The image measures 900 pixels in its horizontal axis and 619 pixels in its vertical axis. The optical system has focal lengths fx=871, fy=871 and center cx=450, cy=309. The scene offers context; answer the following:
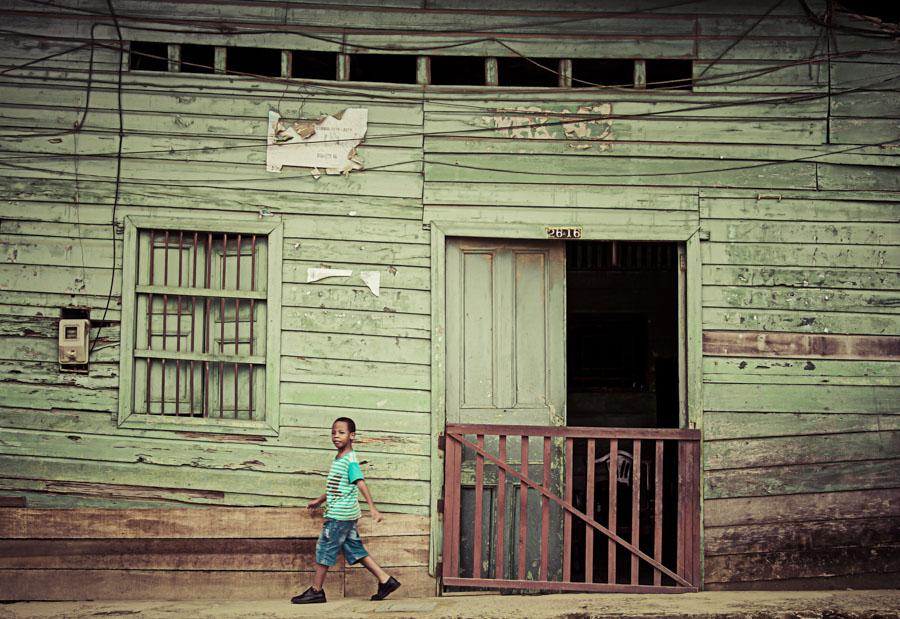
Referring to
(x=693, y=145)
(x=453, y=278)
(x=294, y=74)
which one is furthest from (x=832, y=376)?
(x=294, y=74)

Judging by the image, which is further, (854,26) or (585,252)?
(585,252)

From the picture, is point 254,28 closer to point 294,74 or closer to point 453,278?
point 294,74

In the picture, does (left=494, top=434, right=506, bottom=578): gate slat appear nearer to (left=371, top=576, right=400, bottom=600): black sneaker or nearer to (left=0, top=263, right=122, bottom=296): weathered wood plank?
(left=371, top=576, right=400, bottom=600): black sneaker

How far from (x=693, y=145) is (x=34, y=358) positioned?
4.91 m

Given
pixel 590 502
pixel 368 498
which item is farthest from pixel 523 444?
pixel 368 498

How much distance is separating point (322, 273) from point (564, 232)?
68.6 inches

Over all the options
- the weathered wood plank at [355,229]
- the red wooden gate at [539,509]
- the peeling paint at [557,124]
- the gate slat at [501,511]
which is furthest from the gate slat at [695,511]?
the weathered wood plank at [355,229]

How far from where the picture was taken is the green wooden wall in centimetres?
611

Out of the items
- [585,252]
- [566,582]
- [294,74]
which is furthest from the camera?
[585,252]

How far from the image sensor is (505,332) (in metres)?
6.32

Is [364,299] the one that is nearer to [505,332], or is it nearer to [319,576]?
[505,332]

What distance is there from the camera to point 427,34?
6.23 metres

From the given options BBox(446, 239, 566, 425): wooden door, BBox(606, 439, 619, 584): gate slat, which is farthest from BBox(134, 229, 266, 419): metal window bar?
BBox(606, 439, 619, 584): gate slat

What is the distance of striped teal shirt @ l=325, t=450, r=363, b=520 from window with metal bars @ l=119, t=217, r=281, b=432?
805 mm
